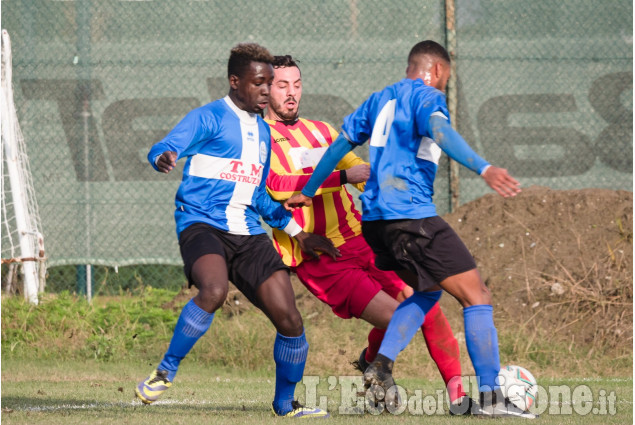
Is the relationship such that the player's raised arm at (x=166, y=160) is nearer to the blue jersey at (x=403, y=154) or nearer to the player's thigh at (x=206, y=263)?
the player's thigh at (x=206, y=263)

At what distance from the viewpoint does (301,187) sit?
19.4ft

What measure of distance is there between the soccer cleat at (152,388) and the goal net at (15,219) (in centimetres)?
489

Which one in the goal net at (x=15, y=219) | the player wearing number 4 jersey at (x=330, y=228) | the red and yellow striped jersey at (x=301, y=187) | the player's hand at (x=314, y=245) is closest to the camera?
the player wearing number 4 jersey at (x=330, y=228)

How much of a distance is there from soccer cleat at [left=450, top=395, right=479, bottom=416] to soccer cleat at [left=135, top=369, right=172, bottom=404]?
1.62m

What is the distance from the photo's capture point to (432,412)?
5.32 m

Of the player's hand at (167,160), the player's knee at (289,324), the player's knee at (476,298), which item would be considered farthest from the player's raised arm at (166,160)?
the player's knee at (476,298)

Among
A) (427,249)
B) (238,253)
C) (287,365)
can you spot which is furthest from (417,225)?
(287,365)

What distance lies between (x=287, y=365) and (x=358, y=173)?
4.27ft

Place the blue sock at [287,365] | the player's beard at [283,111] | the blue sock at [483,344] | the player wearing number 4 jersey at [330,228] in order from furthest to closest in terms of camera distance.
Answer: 1. the player's beard at [283,111]
2. the player wearing number 4 jersey at [330,228]
3. the blue sock at [287,365]
4. the blue sock at [483,344]

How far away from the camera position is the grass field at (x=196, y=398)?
502 centimetres

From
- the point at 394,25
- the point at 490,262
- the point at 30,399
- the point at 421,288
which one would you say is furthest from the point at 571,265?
the point at 30,399

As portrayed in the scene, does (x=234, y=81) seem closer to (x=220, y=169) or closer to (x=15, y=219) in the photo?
(x=220, y=169)

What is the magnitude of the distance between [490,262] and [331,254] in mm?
3684

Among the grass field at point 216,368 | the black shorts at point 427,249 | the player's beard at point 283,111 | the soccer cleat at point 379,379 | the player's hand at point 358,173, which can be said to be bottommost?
the grass field at point 216,368
